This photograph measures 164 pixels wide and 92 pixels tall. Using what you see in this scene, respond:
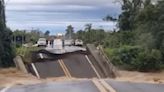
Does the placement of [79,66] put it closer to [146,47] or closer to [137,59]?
[137,59]

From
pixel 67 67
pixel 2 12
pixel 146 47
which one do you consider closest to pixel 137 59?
pixel 146 47

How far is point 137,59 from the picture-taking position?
4091 cm

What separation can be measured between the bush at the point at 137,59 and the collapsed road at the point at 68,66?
2.24 metres

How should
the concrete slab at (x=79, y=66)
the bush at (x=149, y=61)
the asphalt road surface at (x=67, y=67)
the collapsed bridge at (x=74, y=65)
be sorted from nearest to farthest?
the asphalt road surface at (x=67, y=67) → the collapsed bridge at (x=74, y=65) → the concrete slab at (x=79, y=66) → the bush at (x=149, y=61)

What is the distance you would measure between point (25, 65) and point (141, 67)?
9080 millimetres

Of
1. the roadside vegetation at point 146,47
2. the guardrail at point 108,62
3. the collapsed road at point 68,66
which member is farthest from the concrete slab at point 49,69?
the roadside vegetation at point 146,47

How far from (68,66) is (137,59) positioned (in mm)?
5597

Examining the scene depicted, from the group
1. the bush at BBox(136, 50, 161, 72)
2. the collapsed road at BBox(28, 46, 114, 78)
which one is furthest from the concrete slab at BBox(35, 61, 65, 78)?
the bush at BBox(136, 50, 161, 72)

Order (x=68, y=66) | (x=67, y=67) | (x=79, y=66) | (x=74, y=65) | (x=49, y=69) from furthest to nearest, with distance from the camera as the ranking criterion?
(x=74, y=65)
(x=79, y=66)
(x=68, y=66)
(x=67, y=67)
(x=49, y=69)

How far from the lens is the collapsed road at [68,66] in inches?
1461

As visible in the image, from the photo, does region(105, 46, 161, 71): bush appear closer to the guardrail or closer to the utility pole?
the guardrail

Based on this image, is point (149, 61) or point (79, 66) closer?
point (79, 66)

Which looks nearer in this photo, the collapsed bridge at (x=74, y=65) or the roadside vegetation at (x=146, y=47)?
the collapsed bridge at (x=74, y=65)

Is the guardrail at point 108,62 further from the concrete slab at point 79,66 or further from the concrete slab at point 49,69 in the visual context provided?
the concrete slab at point 49,69
